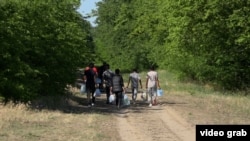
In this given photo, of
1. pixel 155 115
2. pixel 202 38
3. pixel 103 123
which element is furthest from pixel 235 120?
pixel 202 38

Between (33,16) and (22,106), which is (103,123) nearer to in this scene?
(22,106)

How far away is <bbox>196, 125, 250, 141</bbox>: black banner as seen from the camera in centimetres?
786

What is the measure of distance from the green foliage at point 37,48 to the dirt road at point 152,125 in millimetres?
3880

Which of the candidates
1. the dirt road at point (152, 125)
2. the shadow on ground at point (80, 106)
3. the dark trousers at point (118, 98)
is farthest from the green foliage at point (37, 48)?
the dirt road at point (152, 125)

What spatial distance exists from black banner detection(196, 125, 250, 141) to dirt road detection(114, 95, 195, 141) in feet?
20.1

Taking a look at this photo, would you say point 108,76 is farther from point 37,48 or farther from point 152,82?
point 37,48

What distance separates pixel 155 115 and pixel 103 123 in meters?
3.32

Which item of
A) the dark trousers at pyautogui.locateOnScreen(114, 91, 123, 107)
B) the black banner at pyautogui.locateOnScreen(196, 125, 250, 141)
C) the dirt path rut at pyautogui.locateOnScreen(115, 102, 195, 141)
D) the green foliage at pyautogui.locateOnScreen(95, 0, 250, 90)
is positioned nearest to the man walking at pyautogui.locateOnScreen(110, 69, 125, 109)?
the dark trousers at pyautogui.locateOnScreen(114, 91, 123, 107)

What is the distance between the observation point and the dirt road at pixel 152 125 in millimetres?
14828

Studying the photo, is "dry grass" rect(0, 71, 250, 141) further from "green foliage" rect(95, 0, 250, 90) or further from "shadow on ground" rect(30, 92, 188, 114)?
"green foliage" rect(95, 0, 250, 90)

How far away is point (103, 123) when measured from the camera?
17.9m

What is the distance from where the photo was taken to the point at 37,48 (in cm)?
2255

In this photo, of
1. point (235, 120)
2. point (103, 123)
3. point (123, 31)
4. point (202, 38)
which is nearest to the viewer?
point (103, 123)

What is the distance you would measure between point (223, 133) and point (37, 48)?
51.2ft
